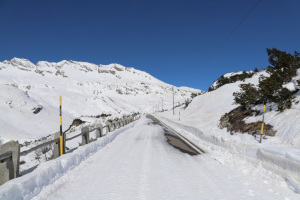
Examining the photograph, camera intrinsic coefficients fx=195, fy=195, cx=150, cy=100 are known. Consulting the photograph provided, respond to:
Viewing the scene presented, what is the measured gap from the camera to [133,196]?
3744mm

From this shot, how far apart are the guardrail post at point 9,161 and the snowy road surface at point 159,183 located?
0.82 meters

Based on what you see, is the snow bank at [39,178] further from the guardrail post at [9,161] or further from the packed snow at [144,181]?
the guardrail post at [9,161]

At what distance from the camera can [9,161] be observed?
13.8ft

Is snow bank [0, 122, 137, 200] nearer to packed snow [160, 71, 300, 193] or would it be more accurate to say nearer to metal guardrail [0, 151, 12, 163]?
metal guardrail [0, 151, 12, 163]

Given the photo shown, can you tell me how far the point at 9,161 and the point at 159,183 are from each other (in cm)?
330

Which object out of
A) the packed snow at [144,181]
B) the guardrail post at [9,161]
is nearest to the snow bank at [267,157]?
the packed snow at [144,181]

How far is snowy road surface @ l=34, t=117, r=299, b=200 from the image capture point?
12.6 ft

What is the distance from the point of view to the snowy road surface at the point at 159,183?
12.6 ft

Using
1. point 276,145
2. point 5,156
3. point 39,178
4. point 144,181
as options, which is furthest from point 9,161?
point 276,145

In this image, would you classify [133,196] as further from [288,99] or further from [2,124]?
[2,124]

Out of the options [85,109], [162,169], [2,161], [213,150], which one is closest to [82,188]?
[2,161]

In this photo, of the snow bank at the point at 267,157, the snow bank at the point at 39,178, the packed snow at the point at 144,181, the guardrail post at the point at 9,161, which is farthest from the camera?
the snow bank at the point at 267,157

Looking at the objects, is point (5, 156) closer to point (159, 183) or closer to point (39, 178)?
point (39, 178)

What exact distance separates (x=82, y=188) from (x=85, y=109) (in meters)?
59.2
